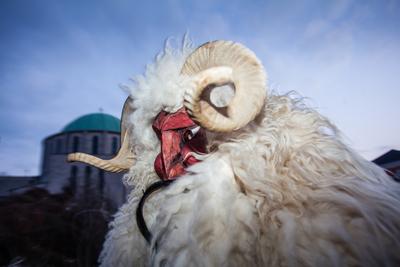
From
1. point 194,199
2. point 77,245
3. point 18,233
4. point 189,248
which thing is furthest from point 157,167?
point 77,245

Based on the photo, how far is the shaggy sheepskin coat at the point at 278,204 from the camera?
4.54 ft

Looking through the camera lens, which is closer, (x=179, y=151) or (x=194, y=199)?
(x=194, y=199)

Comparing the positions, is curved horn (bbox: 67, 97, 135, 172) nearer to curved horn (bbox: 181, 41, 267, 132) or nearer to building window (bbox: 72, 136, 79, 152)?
curved horn (bbox: 181, 41, 267, 132)

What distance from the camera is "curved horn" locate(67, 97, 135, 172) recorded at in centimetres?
254

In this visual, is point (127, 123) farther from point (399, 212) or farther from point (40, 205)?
point (40, 205)

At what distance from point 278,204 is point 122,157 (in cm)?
158

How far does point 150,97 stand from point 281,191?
1.27 m

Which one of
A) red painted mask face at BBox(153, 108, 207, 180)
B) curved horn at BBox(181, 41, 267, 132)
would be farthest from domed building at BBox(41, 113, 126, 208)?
curved horn at BBox(181, 41, 267, 132)

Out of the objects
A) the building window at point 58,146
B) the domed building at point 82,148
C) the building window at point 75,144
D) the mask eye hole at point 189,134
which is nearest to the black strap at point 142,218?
the mask eye hole at point 189,134

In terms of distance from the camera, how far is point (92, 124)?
127 feet

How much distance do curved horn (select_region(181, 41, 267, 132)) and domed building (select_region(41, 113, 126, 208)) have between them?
32.8 metres

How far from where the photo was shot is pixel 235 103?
1696 mm

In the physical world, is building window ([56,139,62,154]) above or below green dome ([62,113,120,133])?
below

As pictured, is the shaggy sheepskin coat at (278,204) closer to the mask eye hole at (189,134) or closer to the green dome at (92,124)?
the mask eye hole at (189,134)
